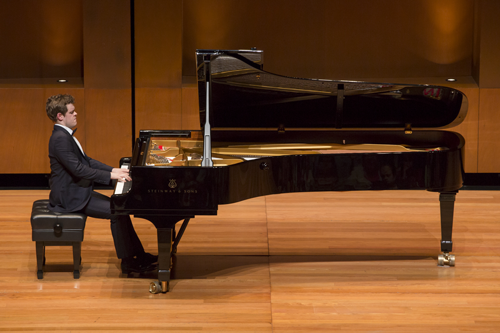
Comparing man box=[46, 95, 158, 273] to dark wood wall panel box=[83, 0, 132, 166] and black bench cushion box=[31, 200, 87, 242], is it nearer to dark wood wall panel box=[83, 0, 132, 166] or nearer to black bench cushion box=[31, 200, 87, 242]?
black bench cushion box=[31, 200, 87, 242]

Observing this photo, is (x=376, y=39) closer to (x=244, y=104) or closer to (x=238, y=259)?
(x=244, y=104)

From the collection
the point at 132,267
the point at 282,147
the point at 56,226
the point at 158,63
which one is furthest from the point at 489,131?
the point at 56,226

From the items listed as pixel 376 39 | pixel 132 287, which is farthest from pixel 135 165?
pixel 376 39

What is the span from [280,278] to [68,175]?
137 centimetres

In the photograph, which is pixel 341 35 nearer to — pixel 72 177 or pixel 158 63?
pixel 158 63

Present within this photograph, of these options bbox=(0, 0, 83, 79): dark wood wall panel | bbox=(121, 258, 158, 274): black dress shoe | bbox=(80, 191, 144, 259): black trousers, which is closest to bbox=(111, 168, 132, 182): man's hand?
bbox=(80, 191, 144, 259): black trousers

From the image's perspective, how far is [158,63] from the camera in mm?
5734

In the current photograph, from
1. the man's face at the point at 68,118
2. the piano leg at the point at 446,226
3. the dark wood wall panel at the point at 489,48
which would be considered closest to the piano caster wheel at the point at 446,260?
the piano leg at the point at 446,226

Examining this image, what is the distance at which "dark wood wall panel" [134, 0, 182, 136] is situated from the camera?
18.5 feet

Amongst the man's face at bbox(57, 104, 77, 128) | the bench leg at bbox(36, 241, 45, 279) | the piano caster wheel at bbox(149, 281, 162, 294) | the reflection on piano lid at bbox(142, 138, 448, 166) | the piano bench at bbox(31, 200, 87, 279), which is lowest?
the piano caster wheel at bbox(149, 281, 162, 294)

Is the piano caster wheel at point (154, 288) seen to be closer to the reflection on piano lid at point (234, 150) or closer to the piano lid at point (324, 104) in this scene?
the reflection on piano lid at point (234, 150)

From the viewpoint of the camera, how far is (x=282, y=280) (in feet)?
10.9

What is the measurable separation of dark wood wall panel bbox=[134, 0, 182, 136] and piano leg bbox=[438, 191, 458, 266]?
121 inches

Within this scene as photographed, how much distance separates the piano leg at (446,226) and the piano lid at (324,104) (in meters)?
0.61
